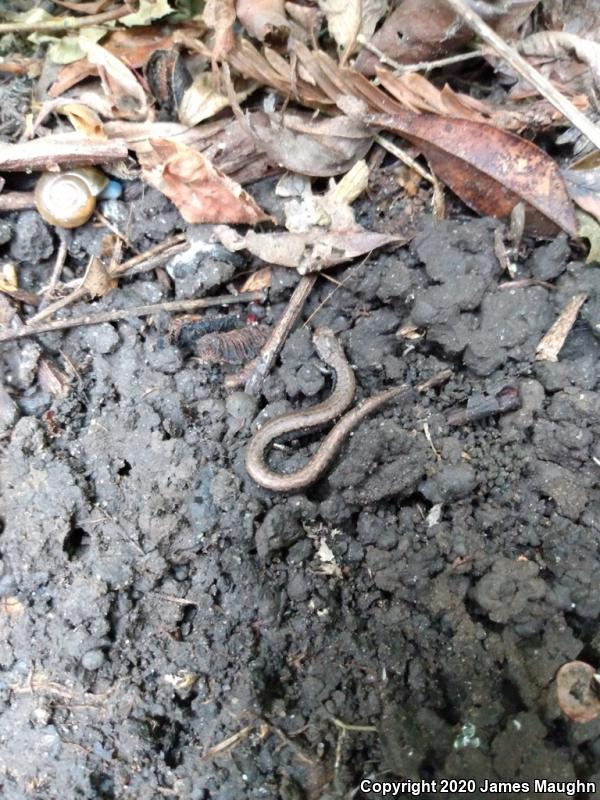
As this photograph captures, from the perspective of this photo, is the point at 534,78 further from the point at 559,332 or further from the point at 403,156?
the point at 559,332

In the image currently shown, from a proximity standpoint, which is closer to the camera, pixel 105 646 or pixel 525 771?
pixel 525 771

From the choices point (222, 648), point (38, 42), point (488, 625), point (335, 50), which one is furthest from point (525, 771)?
point (38, 42)

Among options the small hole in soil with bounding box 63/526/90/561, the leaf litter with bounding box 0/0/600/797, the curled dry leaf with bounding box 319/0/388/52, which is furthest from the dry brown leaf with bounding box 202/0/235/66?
the small hole in soil with bounding box 63/526/90/561

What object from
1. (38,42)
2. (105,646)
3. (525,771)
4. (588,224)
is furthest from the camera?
(38,42)

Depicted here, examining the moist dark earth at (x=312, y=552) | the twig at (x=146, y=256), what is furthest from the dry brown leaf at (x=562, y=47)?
the twig at (x=146, y=256)

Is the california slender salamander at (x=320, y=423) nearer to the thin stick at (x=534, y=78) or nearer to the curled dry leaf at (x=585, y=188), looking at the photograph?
the curled dry leaf at (x=585, y=188)

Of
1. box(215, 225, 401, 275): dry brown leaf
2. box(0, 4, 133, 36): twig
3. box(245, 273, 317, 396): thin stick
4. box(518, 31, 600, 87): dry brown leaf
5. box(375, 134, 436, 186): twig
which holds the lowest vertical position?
box(245, 273, 317, 396): thin stick

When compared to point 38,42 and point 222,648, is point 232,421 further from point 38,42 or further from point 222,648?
point 38,42

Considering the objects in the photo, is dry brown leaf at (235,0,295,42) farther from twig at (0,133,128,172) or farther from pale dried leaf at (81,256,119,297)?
pale dried leaf at (81,256,119,297)
